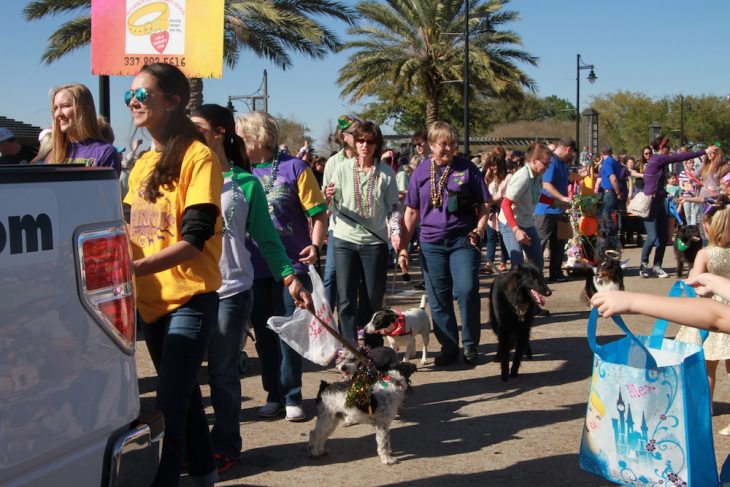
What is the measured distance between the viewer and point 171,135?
11.2 feet

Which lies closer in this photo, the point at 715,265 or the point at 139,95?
the point at 139,95

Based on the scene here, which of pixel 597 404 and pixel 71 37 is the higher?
pixel 71 37

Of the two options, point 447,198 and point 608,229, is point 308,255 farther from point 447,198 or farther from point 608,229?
point 608,229

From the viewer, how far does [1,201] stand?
1889 mm

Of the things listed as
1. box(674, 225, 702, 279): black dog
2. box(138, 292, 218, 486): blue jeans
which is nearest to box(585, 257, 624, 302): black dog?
box(674, 225, 702, 279): black dog

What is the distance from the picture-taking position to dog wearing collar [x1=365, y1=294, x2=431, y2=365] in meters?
6.43

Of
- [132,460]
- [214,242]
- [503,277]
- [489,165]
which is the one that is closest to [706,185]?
[489,165]

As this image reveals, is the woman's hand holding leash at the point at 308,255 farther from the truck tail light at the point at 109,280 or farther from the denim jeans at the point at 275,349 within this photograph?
the truck tail light at the point at 109,280

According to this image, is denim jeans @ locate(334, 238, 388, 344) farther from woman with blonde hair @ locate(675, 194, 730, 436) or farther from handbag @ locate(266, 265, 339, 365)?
woman with blonde hair @ locate(675, 194, 730, 436)

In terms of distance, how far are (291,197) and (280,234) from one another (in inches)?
9.9

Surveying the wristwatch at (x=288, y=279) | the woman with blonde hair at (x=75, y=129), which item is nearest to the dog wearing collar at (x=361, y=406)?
the wristwatch at (x=288, y=279)

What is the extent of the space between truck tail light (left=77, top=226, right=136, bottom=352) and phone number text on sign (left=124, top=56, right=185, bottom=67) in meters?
5.61

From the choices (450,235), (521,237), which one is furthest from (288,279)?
(521,237)

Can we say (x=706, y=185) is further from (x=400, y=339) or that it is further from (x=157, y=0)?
(x=157, y=0)
